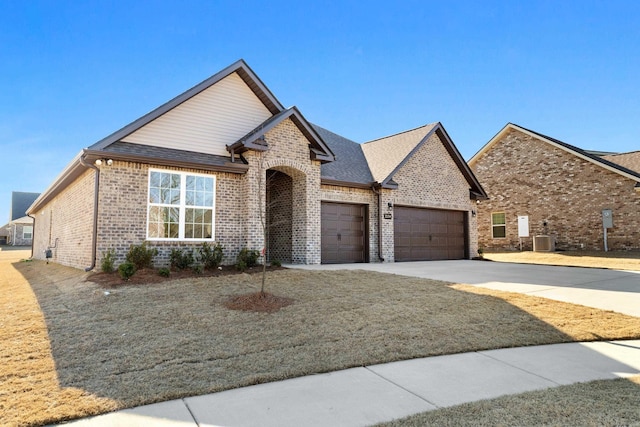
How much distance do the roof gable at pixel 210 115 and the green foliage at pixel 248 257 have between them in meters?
3.35

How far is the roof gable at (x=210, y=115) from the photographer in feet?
35.9

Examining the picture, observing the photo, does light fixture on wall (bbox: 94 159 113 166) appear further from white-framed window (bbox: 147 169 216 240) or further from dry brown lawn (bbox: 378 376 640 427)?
dry brown lawn (bbox: 378 376 640 427)

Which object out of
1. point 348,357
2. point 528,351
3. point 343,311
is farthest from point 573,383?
point 343,311

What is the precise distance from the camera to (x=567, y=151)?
21984 mm

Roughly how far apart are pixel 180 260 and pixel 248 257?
1954 millimetres

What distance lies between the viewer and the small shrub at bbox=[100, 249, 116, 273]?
9.30 m

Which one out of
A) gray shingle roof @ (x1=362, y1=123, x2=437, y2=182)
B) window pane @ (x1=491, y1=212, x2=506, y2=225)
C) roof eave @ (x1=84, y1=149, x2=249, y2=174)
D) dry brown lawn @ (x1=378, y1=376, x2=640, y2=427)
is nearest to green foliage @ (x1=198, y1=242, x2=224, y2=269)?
roof eave @ (x1=84, y1=149, x2=249, y2=174)

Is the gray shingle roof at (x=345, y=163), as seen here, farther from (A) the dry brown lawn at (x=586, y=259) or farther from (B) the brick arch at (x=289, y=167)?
(A) the dry brown lawn at (x=586, y=259)

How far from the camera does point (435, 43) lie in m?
15.9

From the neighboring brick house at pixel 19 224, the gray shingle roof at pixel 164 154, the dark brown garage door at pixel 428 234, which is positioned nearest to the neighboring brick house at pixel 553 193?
the dark brown garage door at pixel 428 234

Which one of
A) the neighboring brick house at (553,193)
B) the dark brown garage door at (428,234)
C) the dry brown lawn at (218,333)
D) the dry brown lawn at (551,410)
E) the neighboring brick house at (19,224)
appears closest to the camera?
the dry brown lawn at (551,410)

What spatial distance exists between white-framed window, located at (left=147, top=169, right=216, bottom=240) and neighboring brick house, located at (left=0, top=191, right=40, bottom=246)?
48.6 metres

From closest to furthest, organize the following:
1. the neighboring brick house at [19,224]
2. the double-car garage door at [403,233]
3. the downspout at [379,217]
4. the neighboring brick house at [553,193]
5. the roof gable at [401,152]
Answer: the double-car garage door at [403,233], the downspout at [379,217], the roof gable at [401,152], the neighboring brick house at [553,193], the neighboring brick house at [19,224]

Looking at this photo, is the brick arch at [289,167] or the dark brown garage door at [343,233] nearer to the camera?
the brick arch at [289,167]
